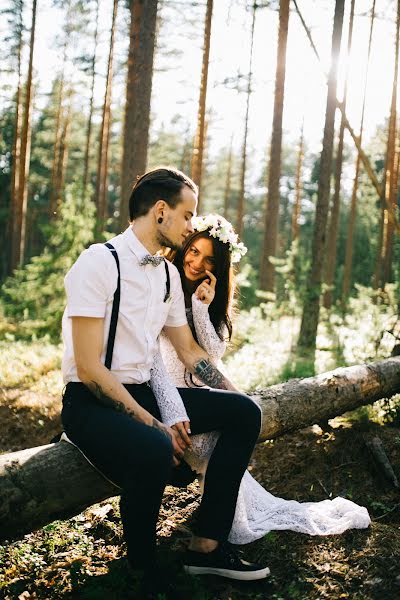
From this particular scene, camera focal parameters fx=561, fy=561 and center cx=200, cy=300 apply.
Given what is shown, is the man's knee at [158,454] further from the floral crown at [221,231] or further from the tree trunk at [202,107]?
the tree trunk at [202,107]

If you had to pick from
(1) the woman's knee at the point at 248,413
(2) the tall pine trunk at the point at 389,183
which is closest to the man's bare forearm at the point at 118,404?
(1) the woman's knee at the point at 248,413

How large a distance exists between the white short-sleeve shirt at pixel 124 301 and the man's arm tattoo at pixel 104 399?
18 cm

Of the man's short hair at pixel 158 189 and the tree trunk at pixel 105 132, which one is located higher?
the tree trunk at pixel 105 132

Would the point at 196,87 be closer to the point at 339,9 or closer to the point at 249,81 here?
the point at 249,81

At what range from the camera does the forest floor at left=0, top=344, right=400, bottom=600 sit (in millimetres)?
2963

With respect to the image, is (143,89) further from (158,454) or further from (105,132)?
(105,132)

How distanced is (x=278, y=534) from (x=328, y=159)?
793 centimetres

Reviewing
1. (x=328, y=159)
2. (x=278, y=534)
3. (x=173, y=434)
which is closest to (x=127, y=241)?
(x=173, y=434)

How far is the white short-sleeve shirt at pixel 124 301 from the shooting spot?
290 cm

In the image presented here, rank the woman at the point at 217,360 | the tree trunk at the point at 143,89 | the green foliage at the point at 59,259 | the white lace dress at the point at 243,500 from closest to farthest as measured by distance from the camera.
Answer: the white lace dress at the point at 243,500, the woman at the point at 217,360, the tree trunk at the point at 143,89, the green foliage at the point at 59,259

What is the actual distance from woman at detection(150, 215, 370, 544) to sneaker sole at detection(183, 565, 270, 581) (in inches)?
17.1

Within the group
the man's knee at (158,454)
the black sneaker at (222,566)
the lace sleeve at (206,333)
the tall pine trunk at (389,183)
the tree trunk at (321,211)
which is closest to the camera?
the man's knee at (158,454)

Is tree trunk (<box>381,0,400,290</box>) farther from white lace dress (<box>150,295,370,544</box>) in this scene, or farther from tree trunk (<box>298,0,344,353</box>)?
white lace dress (<box>150,295,370,544</box>)

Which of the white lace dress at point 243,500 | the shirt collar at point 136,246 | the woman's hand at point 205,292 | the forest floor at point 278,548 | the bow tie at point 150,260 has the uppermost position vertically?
the shirt collar at point 136,246
